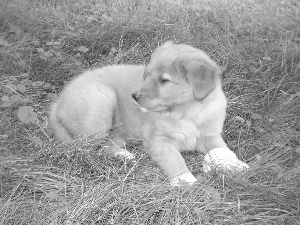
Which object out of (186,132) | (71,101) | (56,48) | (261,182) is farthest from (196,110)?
(56,48)

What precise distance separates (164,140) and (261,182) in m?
1.09

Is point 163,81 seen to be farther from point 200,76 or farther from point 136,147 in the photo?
point 136,147

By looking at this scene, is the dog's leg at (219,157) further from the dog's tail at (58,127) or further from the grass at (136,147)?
the dog's tail at (58,127)

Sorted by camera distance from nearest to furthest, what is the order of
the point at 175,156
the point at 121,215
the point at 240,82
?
the point at 121,215, the point at 175,156, the point at 240,82

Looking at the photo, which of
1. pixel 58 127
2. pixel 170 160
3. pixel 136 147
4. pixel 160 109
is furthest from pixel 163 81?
pixel 58 127

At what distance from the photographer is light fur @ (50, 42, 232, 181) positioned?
3.84 m

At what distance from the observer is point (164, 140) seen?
163 inches

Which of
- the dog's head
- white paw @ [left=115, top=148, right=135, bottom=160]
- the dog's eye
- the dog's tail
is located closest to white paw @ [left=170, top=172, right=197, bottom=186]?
white paw @ [left=115, top=148, right=135, bottom=160]

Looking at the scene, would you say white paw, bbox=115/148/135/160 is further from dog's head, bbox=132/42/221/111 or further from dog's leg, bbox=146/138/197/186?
dog's head, bbox=132/42/221/111

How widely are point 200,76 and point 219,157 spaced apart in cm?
80

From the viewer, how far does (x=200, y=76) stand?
3.72 m

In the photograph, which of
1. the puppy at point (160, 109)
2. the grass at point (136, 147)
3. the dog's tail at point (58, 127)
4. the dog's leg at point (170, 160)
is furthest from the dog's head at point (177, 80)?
the dog's tail at point (58, 127)

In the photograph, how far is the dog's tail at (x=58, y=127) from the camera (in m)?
4.28

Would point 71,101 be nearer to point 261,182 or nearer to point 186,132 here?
point 186,132
